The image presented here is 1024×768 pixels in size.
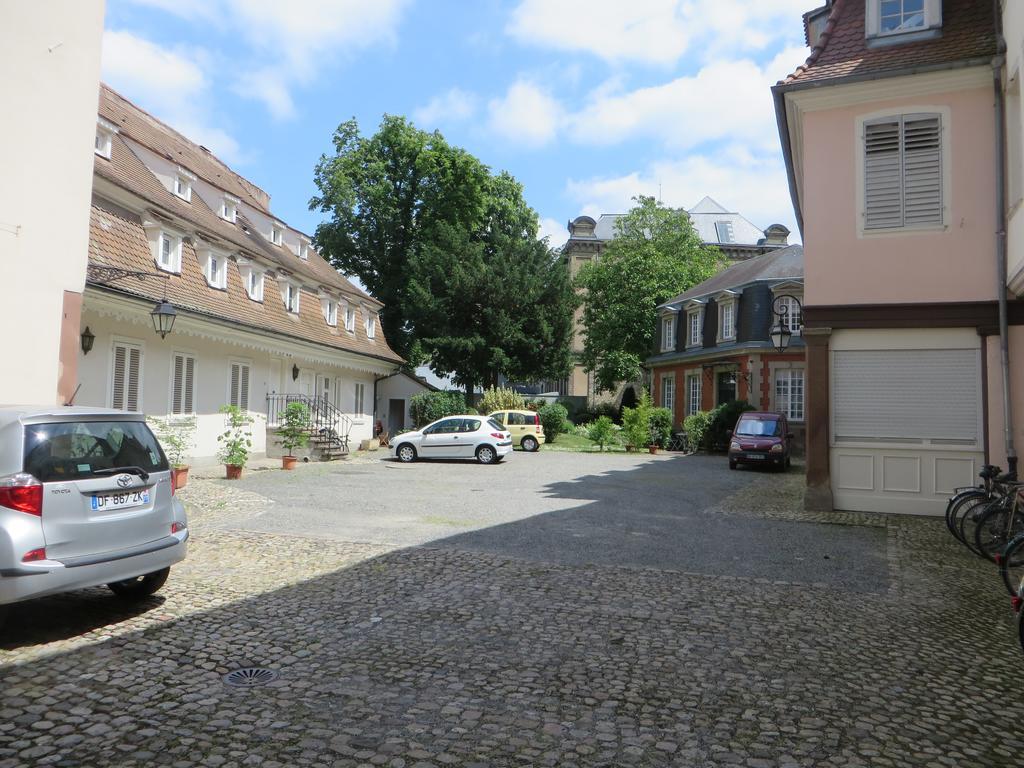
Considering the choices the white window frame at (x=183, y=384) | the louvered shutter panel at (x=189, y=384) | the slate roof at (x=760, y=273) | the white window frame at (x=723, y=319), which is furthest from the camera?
the white window frame at (x=723, y=319)

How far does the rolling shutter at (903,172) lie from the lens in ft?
38.8

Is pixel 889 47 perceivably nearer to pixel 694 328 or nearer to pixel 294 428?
pixel 294 428

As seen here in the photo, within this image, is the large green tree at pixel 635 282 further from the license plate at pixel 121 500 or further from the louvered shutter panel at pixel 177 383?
the license plate at pixel 121 500

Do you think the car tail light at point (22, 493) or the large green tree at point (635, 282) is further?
the large green tree at point (635, 282)

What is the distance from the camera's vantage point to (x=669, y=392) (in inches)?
1534

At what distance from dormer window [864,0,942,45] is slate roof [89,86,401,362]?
14.6m

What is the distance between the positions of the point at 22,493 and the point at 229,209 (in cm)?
2042

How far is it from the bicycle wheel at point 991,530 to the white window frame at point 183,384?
52.5 feet

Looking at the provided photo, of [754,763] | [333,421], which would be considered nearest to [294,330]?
[333,421]

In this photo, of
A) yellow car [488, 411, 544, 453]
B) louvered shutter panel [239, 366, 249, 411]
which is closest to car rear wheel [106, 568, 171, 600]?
louvered shutter panel [239, 366, 249, 411]

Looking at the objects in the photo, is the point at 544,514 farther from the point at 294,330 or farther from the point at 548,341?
the point at 548,341

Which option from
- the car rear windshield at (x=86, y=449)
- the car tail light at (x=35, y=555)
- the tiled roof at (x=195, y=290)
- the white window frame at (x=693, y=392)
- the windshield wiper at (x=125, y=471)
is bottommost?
the car tail light at (x=35, y=555)

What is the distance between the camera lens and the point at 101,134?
17.1m

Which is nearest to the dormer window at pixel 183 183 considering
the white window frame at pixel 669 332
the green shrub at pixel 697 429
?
the green shrub at pixel 697 429
